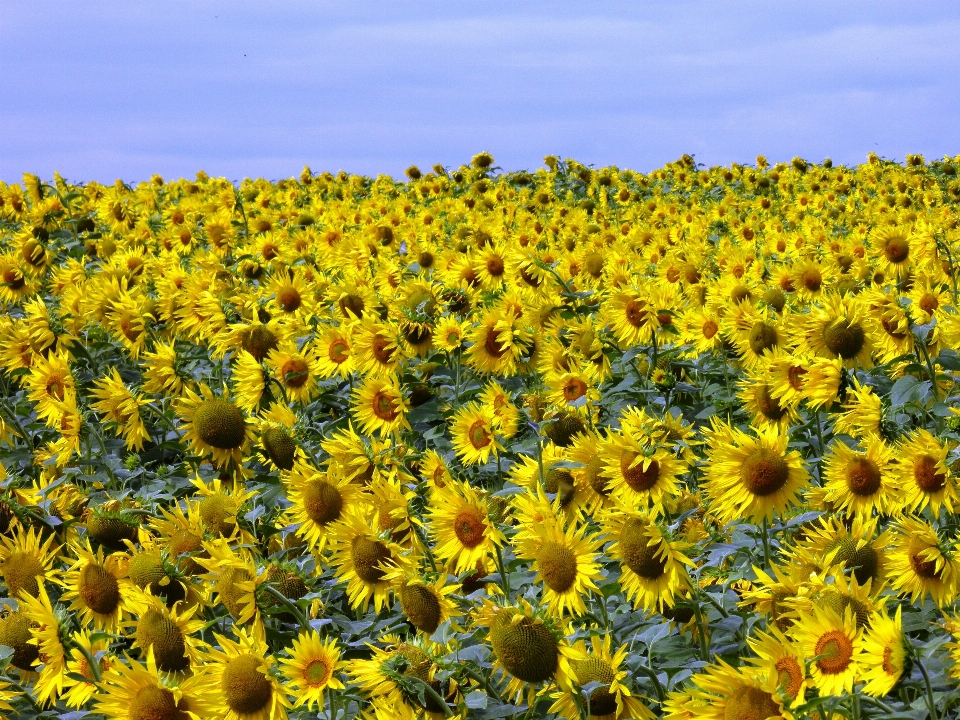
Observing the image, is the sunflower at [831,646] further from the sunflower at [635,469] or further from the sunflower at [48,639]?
the sunflower at [48,639]

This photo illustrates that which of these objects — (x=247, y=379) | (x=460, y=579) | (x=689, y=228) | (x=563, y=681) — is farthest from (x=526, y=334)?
(x=689, y=228)

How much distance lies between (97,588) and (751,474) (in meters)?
2.44

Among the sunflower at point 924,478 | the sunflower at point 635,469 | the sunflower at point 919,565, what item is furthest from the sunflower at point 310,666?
the sunflower at point 924,478

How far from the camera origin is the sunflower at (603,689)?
296cm

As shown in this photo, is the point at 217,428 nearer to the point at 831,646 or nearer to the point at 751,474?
the point at 751,474

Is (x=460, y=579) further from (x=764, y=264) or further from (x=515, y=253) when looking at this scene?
(x=764, y=264)

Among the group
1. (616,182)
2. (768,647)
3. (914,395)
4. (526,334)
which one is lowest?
(768,647)

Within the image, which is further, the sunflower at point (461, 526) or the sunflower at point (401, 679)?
the sunflower at point (461, 526)

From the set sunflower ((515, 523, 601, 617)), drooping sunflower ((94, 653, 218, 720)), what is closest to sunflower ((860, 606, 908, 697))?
sunflower ((515, 523, 601, 617))

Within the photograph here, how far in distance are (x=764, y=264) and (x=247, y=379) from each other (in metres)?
5.28

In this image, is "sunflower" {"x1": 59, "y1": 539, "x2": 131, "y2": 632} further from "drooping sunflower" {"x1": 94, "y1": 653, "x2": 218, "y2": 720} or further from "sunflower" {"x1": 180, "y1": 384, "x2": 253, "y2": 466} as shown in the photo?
"sunflower" {"x1": 180, "y1": 384, "x2": 253, "y2": 466}

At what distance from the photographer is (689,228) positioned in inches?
515

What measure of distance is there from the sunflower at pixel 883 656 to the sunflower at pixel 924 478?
1.39 meters

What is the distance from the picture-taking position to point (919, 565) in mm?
3391
